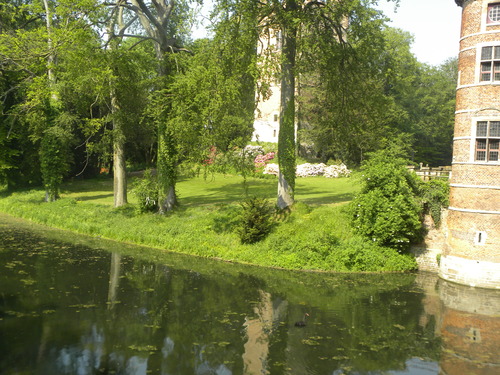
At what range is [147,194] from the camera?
28.2 metres

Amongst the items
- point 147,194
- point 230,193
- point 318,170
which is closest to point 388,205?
point 147,194

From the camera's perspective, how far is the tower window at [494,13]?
1856cm

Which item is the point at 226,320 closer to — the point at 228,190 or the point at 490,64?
the point at 490,64

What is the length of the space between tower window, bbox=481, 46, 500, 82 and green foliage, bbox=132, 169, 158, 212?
60.6ft

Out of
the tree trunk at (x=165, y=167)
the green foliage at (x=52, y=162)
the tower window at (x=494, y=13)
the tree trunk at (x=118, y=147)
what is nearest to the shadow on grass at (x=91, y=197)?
the green foliage at (x=52, y=162)

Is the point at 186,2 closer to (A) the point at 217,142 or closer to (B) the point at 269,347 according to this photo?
(A) the point at 217,142

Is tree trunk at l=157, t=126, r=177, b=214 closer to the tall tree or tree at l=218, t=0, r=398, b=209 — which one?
the tall tree

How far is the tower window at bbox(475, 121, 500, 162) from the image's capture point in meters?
18.9

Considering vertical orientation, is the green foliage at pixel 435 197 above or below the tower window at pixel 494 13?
below

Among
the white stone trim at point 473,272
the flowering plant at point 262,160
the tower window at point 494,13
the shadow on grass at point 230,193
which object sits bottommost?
the white stone trim at point 473,272

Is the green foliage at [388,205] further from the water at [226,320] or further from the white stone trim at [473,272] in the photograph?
the white stone trim at [473,272]


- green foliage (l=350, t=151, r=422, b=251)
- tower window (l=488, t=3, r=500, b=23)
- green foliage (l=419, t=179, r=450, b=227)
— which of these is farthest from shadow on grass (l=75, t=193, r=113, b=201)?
tower window (l=488, t=3, r=500, b=23)

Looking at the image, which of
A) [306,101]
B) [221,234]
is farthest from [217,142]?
[306,101]

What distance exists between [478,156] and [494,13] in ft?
18.6
